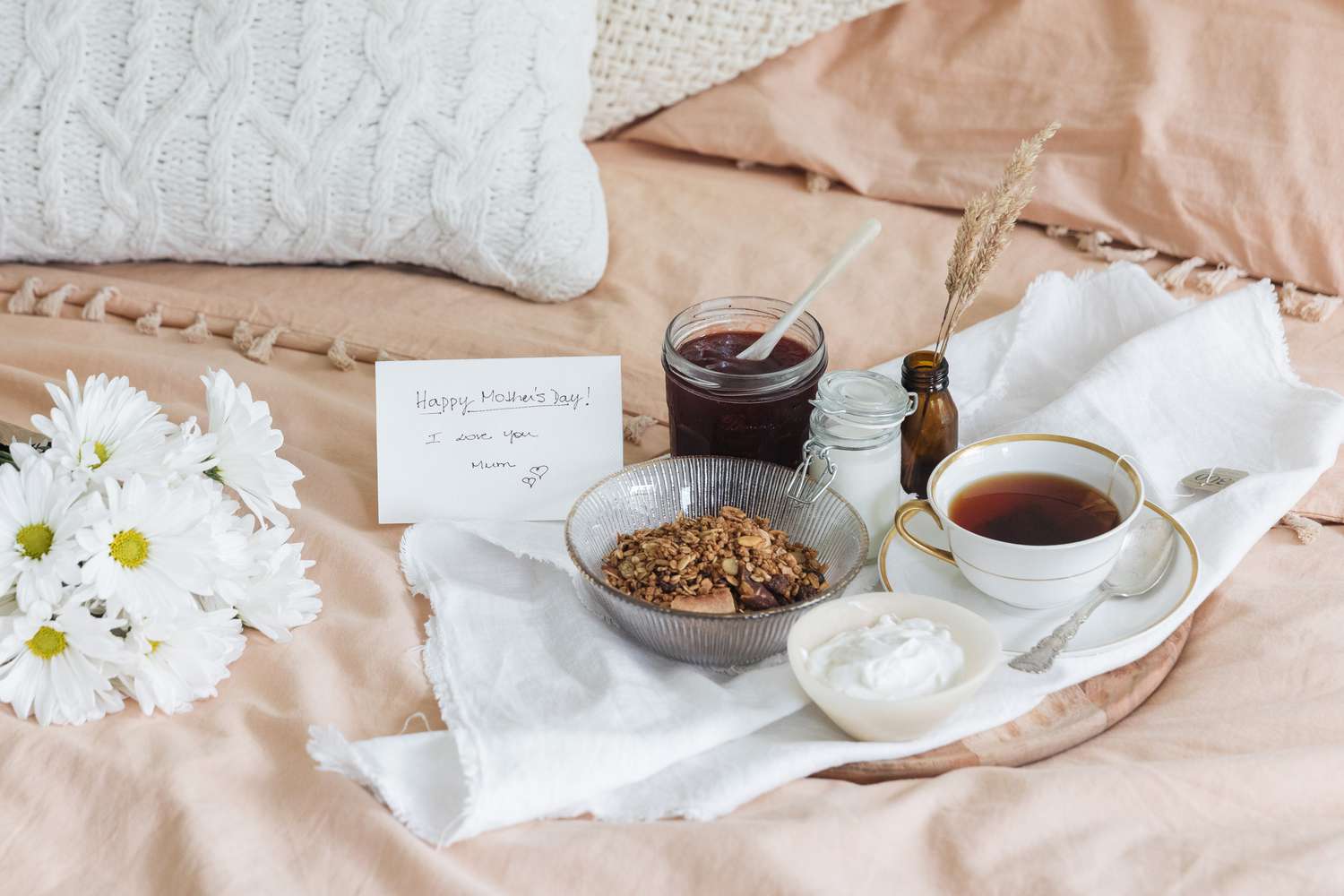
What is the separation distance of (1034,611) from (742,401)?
301mm

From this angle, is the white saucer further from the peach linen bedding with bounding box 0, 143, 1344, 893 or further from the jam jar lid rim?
the jam jar lid rim

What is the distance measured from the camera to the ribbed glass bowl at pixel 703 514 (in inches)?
35.0

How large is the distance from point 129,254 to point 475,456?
579 millimetres

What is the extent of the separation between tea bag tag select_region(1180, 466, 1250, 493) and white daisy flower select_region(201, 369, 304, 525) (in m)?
0.80

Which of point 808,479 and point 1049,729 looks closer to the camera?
point 1049,729

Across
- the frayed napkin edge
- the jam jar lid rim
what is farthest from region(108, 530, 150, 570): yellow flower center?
the jam jar lid rim

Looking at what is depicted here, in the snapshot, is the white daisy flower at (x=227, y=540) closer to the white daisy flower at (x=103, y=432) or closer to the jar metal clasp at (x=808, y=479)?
the white daisy flower at (x=103, y=432)

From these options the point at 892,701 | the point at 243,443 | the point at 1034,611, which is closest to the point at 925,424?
the point at 1034,611

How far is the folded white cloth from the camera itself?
0.79 meters

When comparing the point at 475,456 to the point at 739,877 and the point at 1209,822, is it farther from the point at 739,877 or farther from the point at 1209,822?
the point at 1209,822

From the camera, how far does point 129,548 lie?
842mm

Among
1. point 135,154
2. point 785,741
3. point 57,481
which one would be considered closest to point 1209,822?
point 785,741

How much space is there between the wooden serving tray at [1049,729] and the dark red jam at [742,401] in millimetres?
327

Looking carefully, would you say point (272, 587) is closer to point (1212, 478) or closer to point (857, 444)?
point (857, 444)
